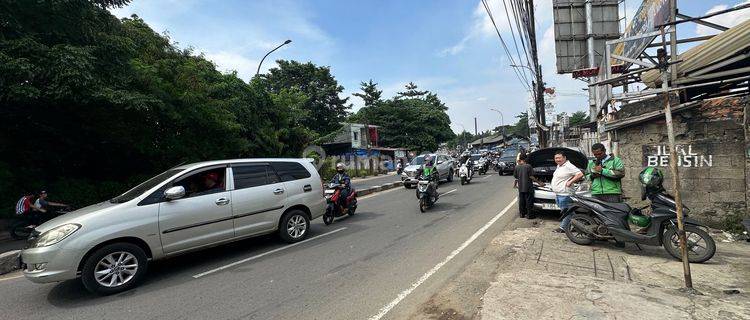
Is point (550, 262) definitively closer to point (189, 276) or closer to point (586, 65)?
point (189, 276)

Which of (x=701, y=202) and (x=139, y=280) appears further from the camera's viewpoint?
(x=701, y=202)

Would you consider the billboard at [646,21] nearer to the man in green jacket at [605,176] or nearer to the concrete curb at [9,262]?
the man in green jacket at [605,176]

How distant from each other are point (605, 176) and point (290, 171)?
574 cm

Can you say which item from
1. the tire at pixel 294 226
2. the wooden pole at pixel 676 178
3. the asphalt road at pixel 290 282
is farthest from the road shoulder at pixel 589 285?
the tire at pixel 294 226

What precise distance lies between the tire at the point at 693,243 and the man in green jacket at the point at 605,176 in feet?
3.16

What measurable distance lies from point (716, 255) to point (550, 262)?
260cm

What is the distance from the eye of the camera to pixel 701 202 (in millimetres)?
6832

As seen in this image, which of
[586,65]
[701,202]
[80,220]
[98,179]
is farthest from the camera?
[586,65]

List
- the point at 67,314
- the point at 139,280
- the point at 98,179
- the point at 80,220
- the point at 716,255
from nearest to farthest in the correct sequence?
the point at 67,314 < the point at 80,220 < the point at 139,280 < the point at 716,255 < the point at 98,179

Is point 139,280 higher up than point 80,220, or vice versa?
point 80,220

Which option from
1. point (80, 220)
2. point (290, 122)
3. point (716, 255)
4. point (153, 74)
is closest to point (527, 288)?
point (716, 255)

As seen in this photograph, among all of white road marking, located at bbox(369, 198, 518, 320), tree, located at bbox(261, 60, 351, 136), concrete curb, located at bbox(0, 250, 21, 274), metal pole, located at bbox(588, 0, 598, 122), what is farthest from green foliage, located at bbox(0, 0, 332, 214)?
tree, located at bbox(261, 60, 351, 136)

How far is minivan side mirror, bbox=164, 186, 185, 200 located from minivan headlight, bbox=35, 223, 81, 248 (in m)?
1.05

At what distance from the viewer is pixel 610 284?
4.19 meters
